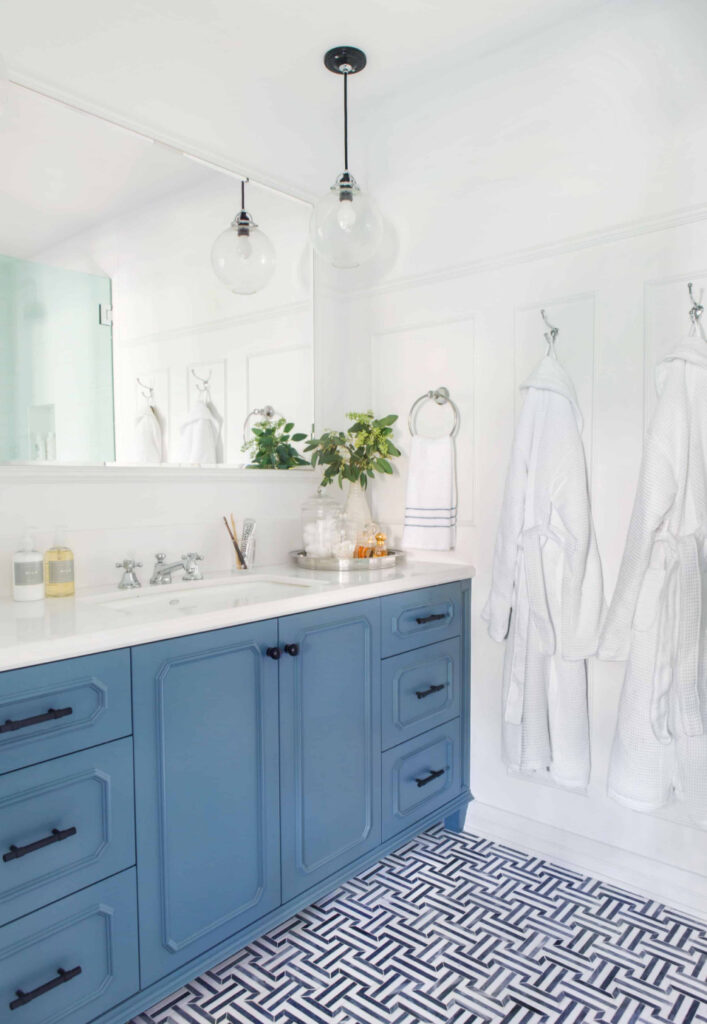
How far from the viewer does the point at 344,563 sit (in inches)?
87.9

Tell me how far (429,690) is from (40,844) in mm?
1223

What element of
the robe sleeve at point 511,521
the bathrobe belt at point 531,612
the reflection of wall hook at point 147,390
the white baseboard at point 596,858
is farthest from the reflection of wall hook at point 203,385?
the white baseboard at point 596,858

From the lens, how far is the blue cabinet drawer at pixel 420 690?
2.04 metres

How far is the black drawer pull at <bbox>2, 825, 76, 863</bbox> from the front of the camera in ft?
3.90

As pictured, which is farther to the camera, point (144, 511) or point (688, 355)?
point (144, 511)

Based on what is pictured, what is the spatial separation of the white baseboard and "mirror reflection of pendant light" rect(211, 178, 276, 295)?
1.89 m

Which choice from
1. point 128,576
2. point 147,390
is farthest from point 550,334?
point 128,576

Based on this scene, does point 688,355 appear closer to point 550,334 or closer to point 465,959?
point 550,334

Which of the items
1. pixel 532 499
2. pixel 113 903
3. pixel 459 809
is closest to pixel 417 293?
pixel 532 499

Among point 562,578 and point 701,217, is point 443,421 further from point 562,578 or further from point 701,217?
point 701,217

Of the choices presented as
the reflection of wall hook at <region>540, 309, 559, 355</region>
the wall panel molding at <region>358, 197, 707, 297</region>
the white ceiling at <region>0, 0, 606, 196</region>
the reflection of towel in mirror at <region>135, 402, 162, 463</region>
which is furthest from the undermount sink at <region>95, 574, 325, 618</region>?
the white ceiling at <region>0, 0, 606, 196</region>

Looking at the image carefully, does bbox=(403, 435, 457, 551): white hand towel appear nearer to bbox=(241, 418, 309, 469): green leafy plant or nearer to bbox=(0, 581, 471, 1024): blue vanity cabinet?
bbox=(0, 581, 471, 1024): blue vanity cabinet

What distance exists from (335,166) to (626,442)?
1485 millimetres

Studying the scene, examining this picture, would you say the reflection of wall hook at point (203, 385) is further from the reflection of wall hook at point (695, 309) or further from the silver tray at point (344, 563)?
the reflection of wall hook at point (695, 309)
